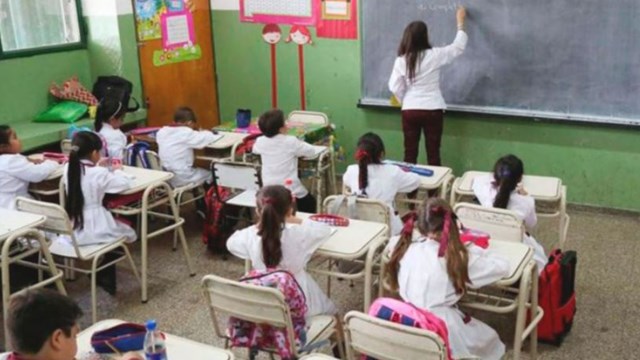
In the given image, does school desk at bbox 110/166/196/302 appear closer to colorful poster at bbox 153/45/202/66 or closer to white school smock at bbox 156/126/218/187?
white school smock at bbox 156/126/218/187

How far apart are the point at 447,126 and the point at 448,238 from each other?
3110 mm

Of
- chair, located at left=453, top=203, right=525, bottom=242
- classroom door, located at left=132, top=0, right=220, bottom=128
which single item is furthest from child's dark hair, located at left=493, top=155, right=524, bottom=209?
classroom door, located at left=132, top=0, right=220, bottom=128

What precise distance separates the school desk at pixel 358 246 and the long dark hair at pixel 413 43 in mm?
2043

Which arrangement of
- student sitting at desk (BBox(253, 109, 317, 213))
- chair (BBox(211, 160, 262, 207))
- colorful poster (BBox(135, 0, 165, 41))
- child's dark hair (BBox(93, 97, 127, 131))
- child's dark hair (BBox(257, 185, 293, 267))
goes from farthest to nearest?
colorful poster (BBox(135, 0, 165, 41))
child's dark hair (BBox(93, 97, 127, 131))
student sitting at desk (BBox(253, 109, 317, 213))
chair (BBox(211, 160, 262, 207))
child's dark hair (BBox(257, 185, 293, 267))

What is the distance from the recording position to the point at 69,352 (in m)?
1.72

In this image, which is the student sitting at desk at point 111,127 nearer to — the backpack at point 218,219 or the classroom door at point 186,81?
the backpack at point 218,219

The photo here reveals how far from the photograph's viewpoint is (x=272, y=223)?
2.71 m

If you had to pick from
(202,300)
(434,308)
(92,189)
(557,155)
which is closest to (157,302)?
(202,300)

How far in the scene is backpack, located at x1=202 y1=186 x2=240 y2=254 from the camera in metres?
4.44

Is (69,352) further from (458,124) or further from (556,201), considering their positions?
(458,124)

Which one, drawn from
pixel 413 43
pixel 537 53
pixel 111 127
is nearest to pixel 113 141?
pixel 111 127

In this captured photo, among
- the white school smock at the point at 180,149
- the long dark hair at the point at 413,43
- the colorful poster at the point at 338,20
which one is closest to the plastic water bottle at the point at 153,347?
the white school smock at the point at 180,149

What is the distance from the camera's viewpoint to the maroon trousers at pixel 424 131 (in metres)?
5.06

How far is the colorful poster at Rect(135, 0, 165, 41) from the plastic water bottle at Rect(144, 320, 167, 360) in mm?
4167
